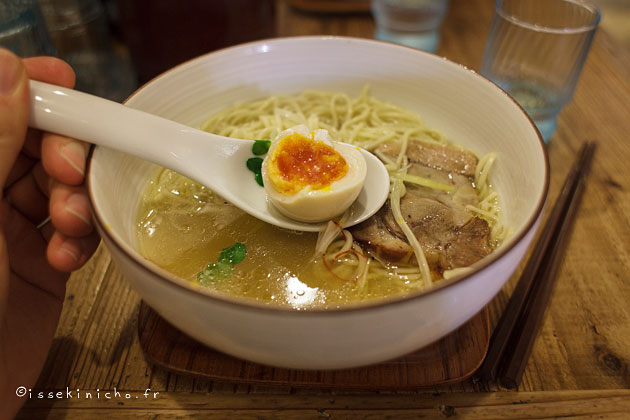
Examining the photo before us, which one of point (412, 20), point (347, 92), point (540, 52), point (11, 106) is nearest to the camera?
point (11, 106)

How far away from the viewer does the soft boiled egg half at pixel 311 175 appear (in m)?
1.29

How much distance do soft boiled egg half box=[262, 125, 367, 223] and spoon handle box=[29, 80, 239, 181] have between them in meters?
0.21

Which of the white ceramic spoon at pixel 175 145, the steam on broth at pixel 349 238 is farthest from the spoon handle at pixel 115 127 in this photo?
the steam on broth at pixel 349 238

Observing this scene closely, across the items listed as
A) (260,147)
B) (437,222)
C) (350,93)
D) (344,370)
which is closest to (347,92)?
(350,93)

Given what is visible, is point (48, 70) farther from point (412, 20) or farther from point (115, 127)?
point (412, 20)

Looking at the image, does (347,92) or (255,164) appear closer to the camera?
(255,164)

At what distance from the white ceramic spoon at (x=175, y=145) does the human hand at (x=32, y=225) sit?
6 cm

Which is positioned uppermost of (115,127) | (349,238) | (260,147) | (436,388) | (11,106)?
(11,106)

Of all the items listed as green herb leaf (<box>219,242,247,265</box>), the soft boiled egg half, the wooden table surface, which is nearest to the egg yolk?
the soft boiled egg half

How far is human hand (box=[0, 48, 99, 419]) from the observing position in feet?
3.47

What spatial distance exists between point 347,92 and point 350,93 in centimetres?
1

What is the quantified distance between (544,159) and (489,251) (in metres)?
0.30

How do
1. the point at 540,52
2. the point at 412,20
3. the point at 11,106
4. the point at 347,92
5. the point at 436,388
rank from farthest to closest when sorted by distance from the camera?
1. the point at 412,20
2. the point at 540,52
3. the point at 347,92
4. the point at 436,388
5. the point at 11,106

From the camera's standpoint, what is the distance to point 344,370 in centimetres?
113
